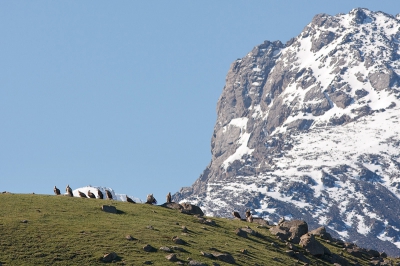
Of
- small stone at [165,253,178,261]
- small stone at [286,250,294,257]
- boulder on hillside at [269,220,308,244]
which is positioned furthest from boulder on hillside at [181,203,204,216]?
small stone at [165,253,178,261]

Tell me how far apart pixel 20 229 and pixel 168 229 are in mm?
15961

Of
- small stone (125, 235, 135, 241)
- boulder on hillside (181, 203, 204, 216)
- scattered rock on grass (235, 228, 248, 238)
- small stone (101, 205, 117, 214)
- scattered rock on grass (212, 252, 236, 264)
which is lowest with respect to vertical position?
scattered rock on grass (212, 252, 236, 264)

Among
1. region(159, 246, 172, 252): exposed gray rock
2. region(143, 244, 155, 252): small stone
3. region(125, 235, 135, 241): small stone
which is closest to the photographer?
region(143, 244, 155, 252): small stone

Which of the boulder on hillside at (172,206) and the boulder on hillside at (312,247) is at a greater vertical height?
the boulder on hillside at (172,206)

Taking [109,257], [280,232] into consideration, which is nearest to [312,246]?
[280,232]

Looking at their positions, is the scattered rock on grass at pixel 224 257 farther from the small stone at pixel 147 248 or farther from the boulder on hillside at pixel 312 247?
the boulder on hillside at pixel 312 247

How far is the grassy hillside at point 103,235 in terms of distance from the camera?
6322cm

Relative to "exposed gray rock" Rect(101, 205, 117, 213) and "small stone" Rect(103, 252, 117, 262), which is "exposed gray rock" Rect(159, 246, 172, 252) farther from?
"exposed gray rock" Rect(101, 205, 117, 213)

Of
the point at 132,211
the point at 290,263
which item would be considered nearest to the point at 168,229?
the point at 132,211

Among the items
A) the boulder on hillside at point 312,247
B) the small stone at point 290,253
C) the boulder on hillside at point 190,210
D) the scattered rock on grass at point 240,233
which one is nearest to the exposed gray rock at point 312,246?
the boulder on hillside at point 312,247

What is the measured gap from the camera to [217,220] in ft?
302

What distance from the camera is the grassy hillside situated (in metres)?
63.2

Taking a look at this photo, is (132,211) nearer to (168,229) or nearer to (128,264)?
(168,229)

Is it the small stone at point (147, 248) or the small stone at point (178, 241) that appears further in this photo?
the small stone at point (178, 241)
